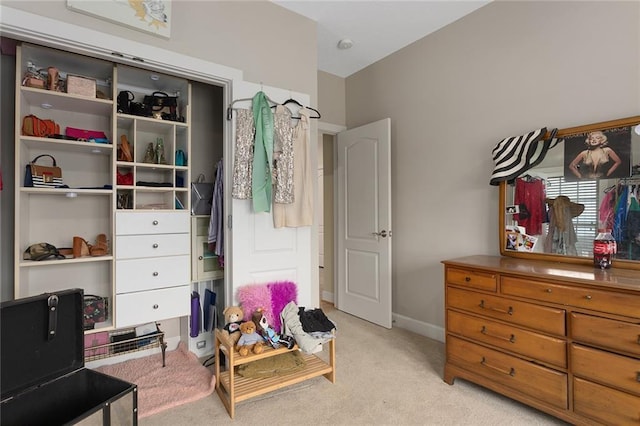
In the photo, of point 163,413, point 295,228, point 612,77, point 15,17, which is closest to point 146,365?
point 163,413

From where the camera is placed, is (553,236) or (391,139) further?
(391,139)

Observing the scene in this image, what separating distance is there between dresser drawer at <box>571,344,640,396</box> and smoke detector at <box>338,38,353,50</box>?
2942mm

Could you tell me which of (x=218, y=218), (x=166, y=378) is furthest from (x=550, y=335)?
(x=166, y=378)

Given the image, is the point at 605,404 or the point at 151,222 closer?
the point at 605,404

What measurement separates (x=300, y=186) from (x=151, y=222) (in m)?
1.11

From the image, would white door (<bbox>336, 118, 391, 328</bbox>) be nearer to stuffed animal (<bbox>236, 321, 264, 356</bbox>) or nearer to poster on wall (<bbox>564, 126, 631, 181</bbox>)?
poster on wall (<bbox>564, 126, 631, 181</bbox>)

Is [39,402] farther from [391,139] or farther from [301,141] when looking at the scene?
[391,139]

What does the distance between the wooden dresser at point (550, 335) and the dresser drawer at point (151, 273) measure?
76.8 inches

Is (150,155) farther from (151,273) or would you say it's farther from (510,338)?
(510,338)

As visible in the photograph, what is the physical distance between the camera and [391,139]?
135 inches

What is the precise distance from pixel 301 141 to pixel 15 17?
1.71 m

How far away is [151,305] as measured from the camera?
2305 mm

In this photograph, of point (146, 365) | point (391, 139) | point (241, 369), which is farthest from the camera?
point (391, 139)

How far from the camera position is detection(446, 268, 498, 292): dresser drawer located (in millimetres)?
2012
